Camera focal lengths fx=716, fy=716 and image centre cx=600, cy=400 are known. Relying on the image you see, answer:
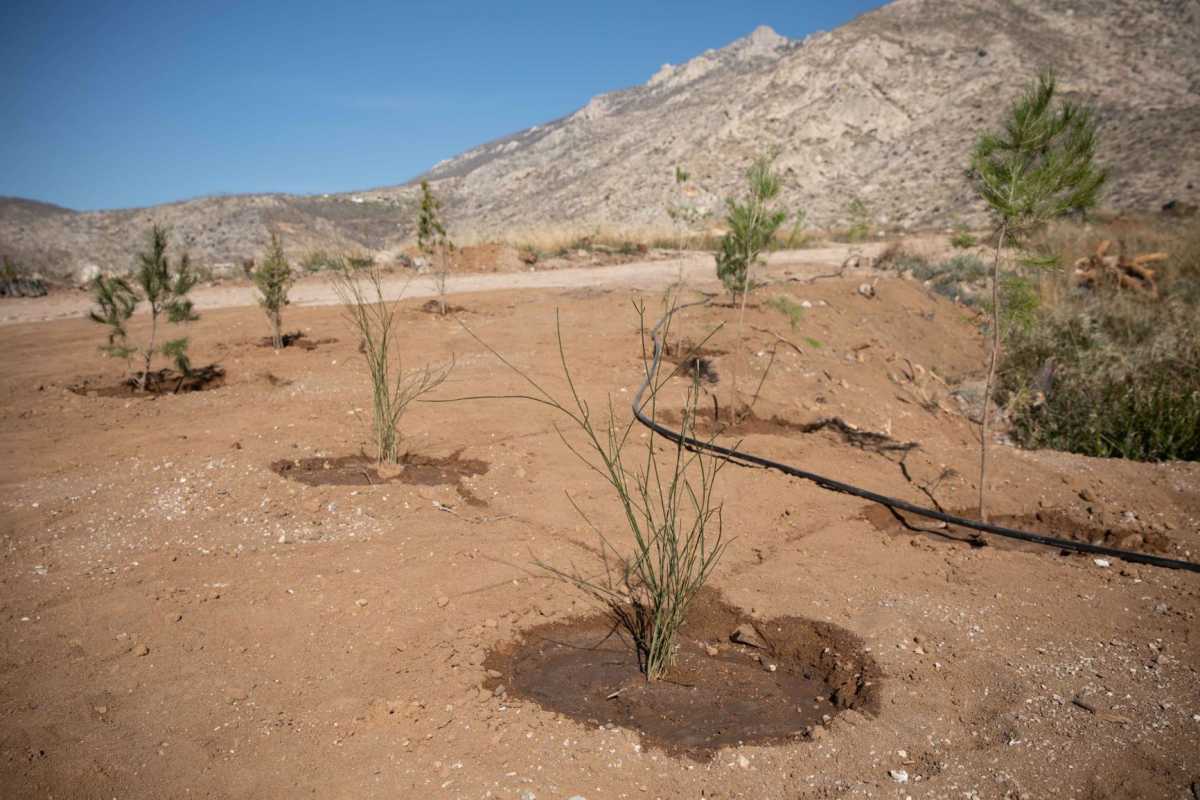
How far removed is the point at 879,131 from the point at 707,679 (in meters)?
29.6

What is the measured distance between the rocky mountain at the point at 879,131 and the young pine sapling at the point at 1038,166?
1804 centimetres

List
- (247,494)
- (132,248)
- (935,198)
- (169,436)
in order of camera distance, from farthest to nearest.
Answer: (935,198) < (132,248) < (169,436) < (247,494)

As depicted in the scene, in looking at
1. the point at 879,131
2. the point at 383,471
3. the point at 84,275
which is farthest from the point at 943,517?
the point at 879,131

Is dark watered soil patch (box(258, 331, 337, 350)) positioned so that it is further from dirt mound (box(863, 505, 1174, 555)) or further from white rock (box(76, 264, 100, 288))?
white rock (box(76, 264, 100, 288))

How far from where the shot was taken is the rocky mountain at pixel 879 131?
2175cm

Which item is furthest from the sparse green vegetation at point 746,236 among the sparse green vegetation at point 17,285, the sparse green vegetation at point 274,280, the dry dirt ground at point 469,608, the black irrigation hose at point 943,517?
the sparse green vegetation at point 17,285

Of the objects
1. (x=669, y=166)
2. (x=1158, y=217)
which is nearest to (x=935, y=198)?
(x=1158, y=217)

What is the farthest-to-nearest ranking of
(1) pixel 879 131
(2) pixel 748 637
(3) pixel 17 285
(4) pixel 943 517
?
1. (1) pixel 879 131
2. (3) pixel 17 285
3. (4) pixel 943 517
4. (2) pixel 748 637

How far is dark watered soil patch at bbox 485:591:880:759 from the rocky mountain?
1924 centimetres

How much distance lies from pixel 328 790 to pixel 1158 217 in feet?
63.7

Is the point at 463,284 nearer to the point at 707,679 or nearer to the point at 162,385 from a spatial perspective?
the point at 162,385

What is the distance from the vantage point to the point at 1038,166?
3594 millimetres

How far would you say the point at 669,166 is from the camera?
95.1ft

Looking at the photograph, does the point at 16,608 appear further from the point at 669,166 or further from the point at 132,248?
the point at 669,166
